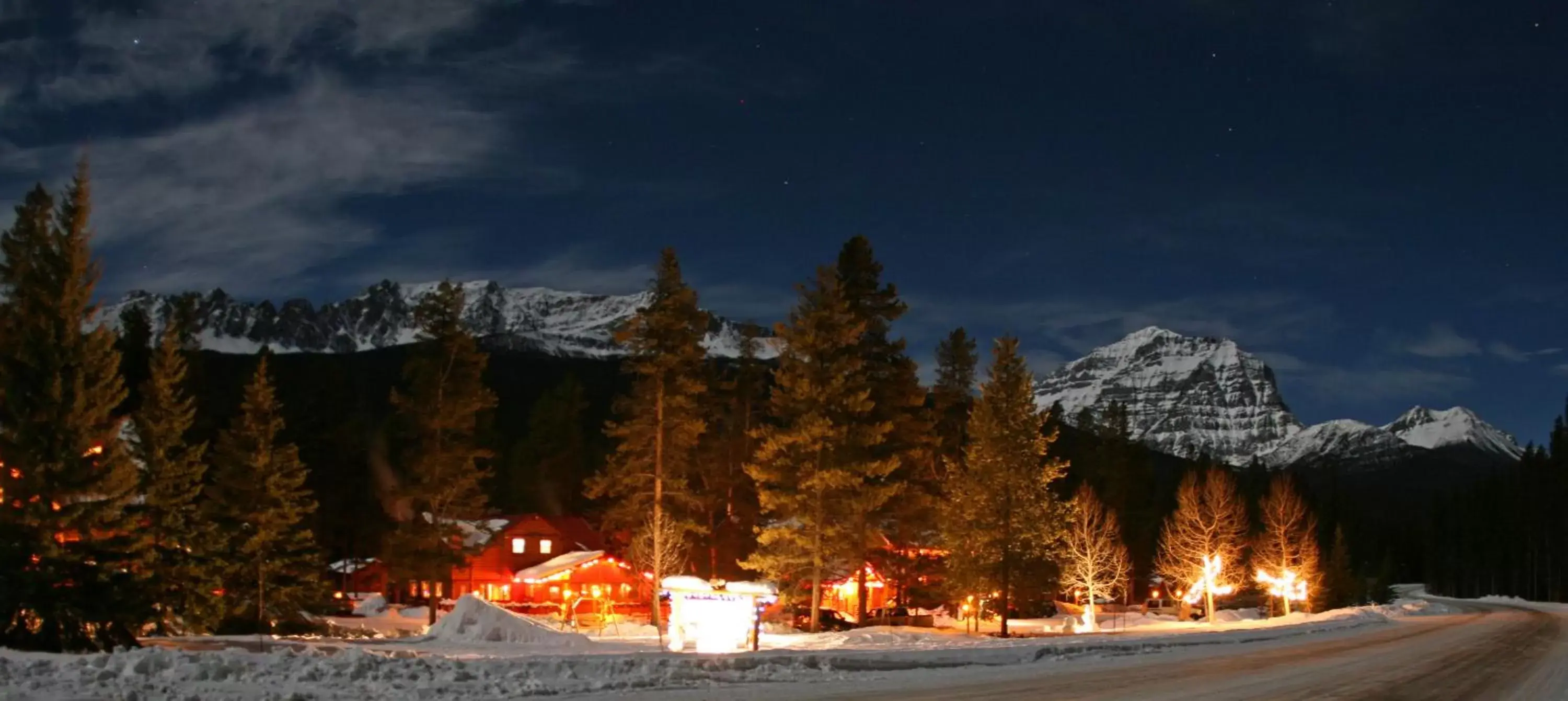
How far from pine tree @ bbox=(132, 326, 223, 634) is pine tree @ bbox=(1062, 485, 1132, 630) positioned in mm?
29975

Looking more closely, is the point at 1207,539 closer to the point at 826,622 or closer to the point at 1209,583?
→ the point at 1209,583

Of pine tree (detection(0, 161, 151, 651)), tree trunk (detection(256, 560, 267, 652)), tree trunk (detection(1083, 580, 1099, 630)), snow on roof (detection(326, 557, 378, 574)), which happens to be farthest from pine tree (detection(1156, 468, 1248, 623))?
snow on roof (detection(326, 557, 378, 574))

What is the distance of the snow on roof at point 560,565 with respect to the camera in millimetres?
67312

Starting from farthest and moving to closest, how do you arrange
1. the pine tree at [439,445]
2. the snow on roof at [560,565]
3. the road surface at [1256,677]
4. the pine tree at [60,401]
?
the snow on roof at [560,565] < the pine tree at [439,445] < the pine tree at [60,401] < the road surface at [1256,677]

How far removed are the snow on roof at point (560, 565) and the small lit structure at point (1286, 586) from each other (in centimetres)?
3735

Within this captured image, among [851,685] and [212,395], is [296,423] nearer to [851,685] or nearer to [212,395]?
[212,395]

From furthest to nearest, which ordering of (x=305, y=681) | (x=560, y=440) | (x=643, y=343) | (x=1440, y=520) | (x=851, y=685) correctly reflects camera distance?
(x=1440, y=520)
(x=560, y=440)
(x=643, y=343)
(x=851, y=685)
(x=305, y=681)

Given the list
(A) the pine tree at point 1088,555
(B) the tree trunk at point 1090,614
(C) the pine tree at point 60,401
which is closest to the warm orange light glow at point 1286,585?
(A) the pine tree at point 1088,555

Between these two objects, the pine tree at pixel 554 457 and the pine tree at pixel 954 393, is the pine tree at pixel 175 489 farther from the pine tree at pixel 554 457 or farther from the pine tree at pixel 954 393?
the pine tree at pixel 554 457

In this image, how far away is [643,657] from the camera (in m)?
21.1

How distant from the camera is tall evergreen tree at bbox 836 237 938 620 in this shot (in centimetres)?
4516

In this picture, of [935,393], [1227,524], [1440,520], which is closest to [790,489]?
[935,393]

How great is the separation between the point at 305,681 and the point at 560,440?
6777 cm

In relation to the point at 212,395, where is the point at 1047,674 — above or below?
below
